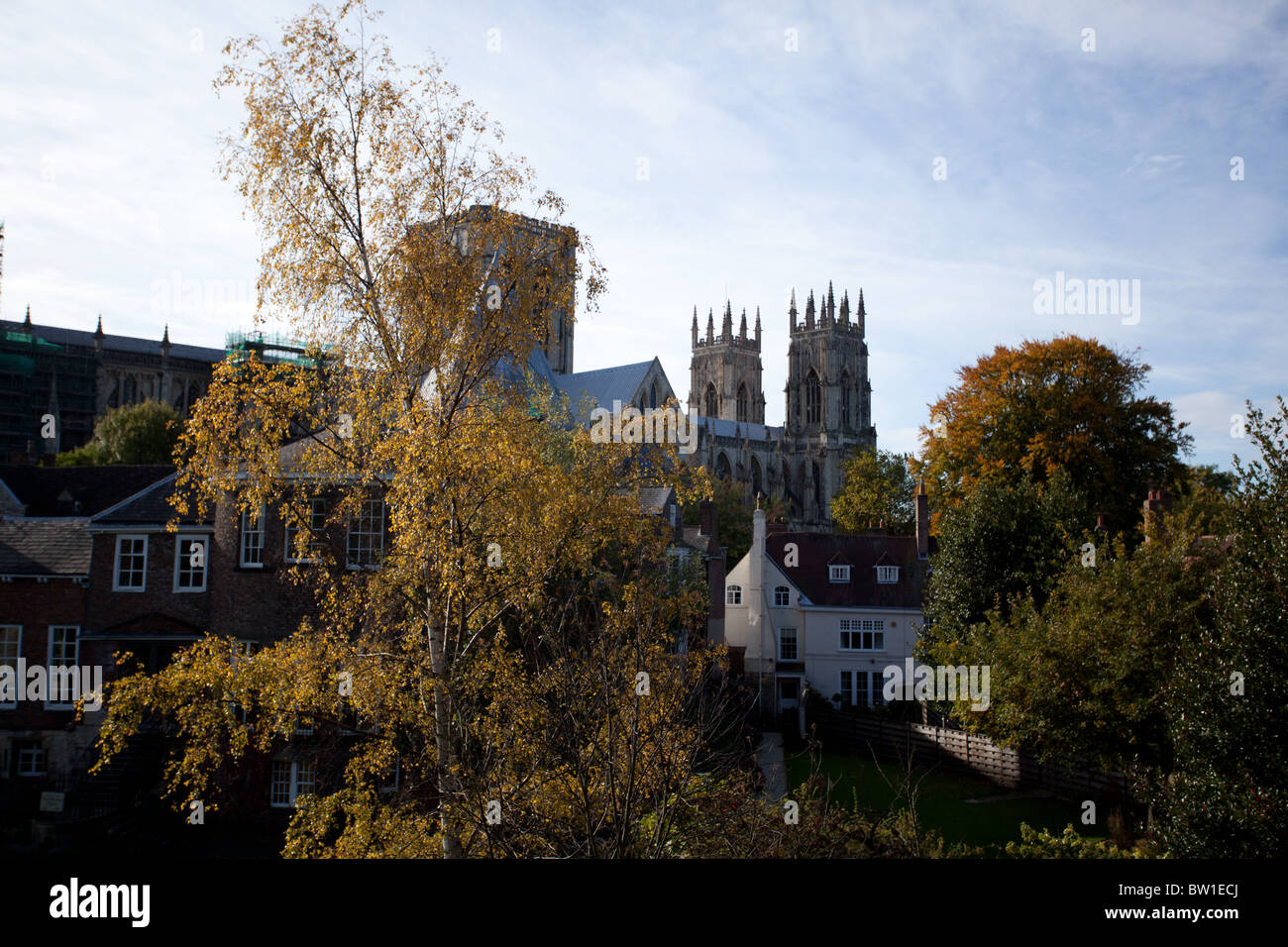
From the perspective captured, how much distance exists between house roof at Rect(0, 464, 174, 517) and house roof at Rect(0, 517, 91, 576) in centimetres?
459

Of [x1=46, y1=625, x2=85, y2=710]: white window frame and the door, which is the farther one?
the door

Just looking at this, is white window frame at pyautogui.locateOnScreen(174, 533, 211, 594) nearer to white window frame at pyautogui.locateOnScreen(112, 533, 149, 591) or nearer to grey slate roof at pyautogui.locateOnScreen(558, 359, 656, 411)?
white window frame at pyautogui.locateOnScreen(112, 533, 149, 591)

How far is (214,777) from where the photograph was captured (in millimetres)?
24625

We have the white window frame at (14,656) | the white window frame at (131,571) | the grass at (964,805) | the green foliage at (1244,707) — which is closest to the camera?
the green foliage at (1244,707)

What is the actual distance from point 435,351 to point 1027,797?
23.4 metres

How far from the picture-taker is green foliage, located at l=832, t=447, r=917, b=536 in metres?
74.2

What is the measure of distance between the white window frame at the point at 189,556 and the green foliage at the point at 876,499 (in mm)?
54519

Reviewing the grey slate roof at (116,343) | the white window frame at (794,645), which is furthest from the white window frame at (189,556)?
the grey slate roof at (116,343)

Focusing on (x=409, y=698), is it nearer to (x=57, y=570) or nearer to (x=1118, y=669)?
(x=1118, y=669)

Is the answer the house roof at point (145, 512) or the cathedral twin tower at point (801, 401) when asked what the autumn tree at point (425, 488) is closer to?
the house roof at point (145, 512)

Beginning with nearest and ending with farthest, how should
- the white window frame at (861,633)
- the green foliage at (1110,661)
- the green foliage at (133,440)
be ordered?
1. the green foliage at (1110,661)
2. the white window frame at (861,633)
3. the green foliage at (133,440)

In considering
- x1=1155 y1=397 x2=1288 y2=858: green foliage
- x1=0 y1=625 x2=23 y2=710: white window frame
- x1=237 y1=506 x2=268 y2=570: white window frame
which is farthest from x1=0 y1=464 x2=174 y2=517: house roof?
x1=1155 y1=397 x2=1288 y2=858: green foliage

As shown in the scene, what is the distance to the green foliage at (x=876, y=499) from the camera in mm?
74188

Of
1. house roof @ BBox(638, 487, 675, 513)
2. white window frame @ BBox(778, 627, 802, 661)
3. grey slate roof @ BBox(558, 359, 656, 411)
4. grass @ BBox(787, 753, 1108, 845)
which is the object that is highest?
grey slate roof @ BBox(558, 359, 656, 411)
